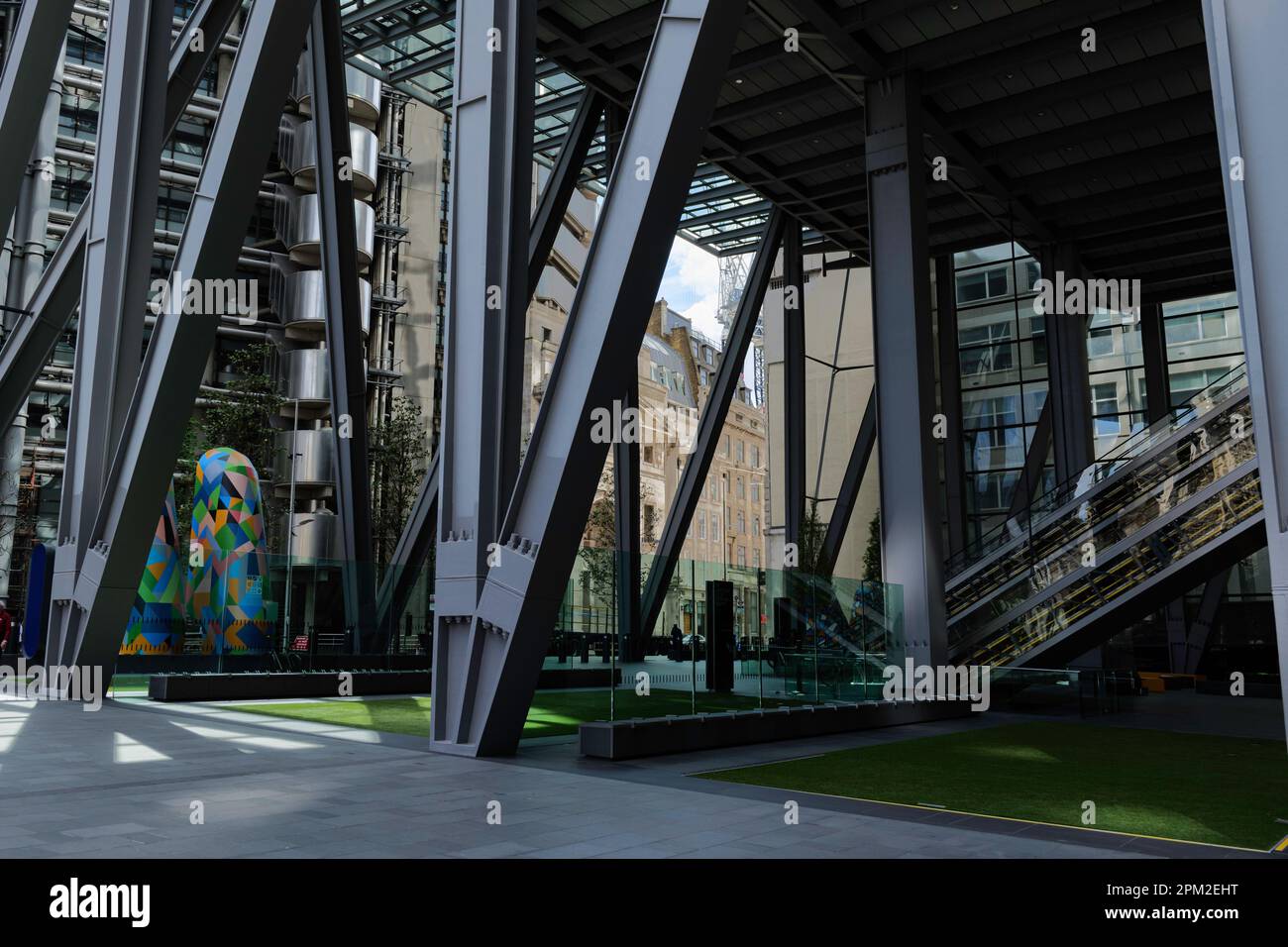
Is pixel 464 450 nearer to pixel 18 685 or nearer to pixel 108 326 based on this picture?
pixel 108 326

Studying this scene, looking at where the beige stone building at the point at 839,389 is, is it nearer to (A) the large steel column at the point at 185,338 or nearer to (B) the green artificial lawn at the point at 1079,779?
(B) the green artificial lawn at the point at 1079,779

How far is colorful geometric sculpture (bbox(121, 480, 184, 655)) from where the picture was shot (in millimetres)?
21031

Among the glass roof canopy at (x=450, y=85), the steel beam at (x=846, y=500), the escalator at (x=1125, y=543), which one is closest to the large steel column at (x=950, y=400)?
the steel beam at (x=846, y=500)

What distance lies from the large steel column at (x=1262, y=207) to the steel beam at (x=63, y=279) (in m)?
15.9

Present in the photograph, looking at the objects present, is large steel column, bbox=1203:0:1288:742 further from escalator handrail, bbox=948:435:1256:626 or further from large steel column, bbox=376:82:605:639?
large steel column, bbox=376:82:605:639

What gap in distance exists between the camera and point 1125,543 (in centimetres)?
2077

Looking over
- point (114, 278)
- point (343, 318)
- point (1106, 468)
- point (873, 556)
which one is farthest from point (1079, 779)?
point (873, 556)

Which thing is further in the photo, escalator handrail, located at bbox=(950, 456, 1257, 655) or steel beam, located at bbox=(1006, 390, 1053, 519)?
steel beam, located at bbox=(1006, 390, 1053, 519)

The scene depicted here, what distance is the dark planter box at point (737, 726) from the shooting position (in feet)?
36.4

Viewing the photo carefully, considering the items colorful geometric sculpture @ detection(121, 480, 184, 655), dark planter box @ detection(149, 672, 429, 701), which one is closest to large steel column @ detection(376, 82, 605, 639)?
dark planter box @ detection(149, 672, 429, 701)

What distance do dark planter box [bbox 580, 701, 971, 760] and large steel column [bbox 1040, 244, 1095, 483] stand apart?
16.4 meters

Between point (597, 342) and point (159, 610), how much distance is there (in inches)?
621

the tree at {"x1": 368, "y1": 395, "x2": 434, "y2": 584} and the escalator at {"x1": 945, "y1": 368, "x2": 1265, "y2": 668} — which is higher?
the tree at {"x1": 368, "y1": 395, "x2": 434, "y2": 584}

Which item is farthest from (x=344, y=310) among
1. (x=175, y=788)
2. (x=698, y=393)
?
(x=698, y=393)
